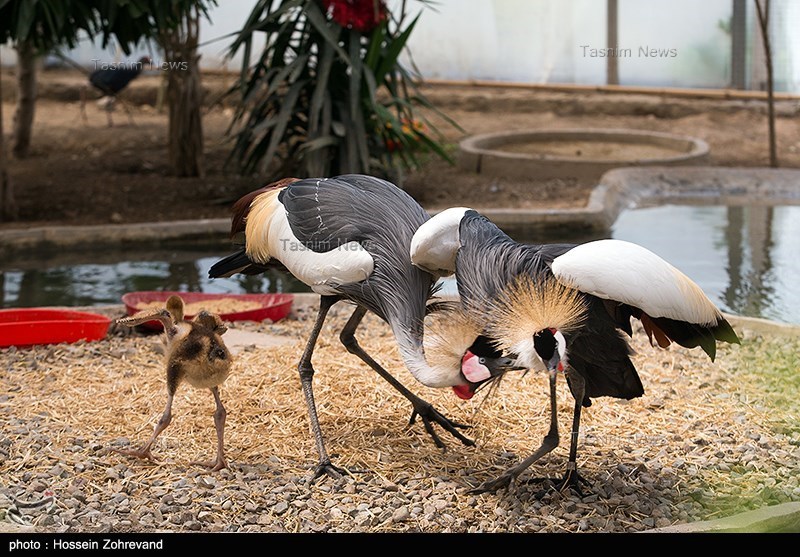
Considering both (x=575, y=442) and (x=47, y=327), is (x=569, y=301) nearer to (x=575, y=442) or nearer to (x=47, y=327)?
(x=575, y=442)

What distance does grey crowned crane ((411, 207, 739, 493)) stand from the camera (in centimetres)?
320

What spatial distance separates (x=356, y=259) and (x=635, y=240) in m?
4.55

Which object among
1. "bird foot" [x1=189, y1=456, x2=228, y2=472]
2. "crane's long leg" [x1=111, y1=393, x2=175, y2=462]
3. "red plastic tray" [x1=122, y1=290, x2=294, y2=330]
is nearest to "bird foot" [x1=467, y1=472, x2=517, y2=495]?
"bird foot" [x1=189, y1=456, x2=228, y2=472]

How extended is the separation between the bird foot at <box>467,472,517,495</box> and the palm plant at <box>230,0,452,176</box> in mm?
4600

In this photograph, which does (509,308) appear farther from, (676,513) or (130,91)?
(130,91)

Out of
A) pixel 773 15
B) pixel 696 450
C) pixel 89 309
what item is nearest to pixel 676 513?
pixel 696 450

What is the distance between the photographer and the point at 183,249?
7422 mm

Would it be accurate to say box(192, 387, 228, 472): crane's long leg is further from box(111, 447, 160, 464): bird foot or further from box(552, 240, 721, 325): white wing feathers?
box(552, 240, 721, 325): white wing feathers

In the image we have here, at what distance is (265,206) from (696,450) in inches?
72.5

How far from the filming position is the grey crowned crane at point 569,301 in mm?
3195

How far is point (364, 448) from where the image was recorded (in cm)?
394

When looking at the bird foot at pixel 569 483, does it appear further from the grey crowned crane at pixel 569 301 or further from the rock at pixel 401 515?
the rock at pixel 401 515

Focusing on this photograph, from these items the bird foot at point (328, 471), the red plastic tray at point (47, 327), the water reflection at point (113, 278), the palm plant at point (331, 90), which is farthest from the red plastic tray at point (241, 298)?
the palm plant at point (331, 90)

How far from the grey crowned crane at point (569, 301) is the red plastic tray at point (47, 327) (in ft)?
7.08
